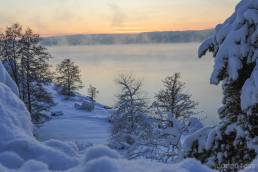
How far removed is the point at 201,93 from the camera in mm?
73375

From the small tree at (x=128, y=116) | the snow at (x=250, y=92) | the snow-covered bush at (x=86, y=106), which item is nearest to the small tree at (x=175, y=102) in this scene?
the small tree at (x=128, y=116)

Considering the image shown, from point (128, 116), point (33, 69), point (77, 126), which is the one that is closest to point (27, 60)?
point (33, 69)

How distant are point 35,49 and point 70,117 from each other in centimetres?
1642

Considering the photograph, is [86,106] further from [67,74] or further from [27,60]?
[27,60]

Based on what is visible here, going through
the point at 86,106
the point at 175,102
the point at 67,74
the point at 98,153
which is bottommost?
the point at 86,106

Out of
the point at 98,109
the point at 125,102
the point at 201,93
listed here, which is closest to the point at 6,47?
the point at 125,102

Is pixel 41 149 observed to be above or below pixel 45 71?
above

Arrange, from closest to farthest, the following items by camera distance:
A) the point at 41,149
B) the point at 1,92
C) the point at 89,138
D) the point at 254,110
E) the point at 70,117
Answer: the point at 41,149 → the point at 1,92 → the point at 254,110 → the point at 89,138 → the point at 70,117

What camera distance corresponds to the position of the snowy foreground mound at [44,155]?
2.56 meters

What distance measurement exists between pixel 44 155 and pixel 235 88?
11.4ft

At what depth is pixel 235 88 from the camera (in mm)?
6227

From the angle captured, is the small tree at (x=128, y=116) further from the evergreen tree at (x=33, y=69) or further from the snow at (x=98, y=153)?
the snow at (x=98, y=153)

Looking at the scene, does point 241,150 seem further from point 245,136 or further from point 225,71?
point 225,71

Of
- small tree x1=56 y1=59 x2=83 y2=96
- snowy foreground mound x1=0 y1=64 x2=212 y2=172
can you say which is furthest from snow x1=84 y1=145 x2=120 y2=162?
small tree x1=56 y1=59 x2=83 y2=96
